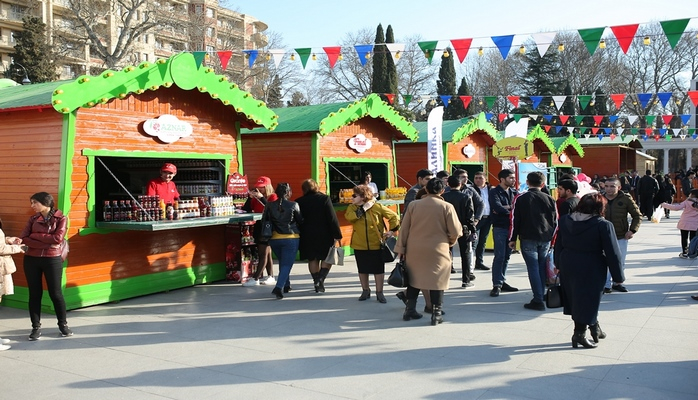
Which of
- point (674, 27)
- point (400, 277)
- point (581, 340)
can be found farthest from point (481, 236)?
point (581, 340)

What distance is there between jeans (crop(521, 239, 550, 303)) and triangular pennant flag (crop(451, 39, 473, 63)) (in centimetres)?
527

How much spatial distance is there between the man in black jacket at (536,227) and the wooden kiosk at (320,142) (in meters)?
4.97

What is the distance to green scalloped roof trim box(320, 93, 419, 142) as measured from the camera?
11289mm

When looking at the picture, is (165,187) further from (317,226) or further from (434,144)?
(434,144)

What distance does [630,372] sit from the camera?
4.79 metres

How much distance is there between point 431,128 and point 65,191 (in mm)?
7640

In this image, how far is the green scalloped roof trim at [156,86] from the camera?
6.82m

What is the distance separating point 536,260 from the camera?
701 centimetres

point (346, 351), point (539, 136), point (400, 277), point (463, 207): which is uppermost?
point (539, 136)

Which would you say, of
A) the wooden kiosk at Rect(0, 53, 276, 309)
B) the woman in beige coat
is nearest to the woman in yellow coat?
the woman in beige coat

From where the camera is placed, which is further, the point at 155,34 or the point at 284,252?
the point at 155,34

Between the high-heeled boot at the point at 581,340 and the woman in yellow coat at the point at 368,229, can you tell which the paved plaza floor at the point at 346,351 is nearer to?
the high-heeled boot at the point at 581,340

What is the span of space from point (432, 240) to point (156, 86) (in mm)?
4042

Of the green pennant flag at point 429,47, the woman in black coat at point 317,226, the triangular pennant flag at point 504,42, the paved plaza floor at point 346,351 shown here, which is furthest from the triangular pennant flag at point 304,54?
the paved plaza floor at point 346,351
